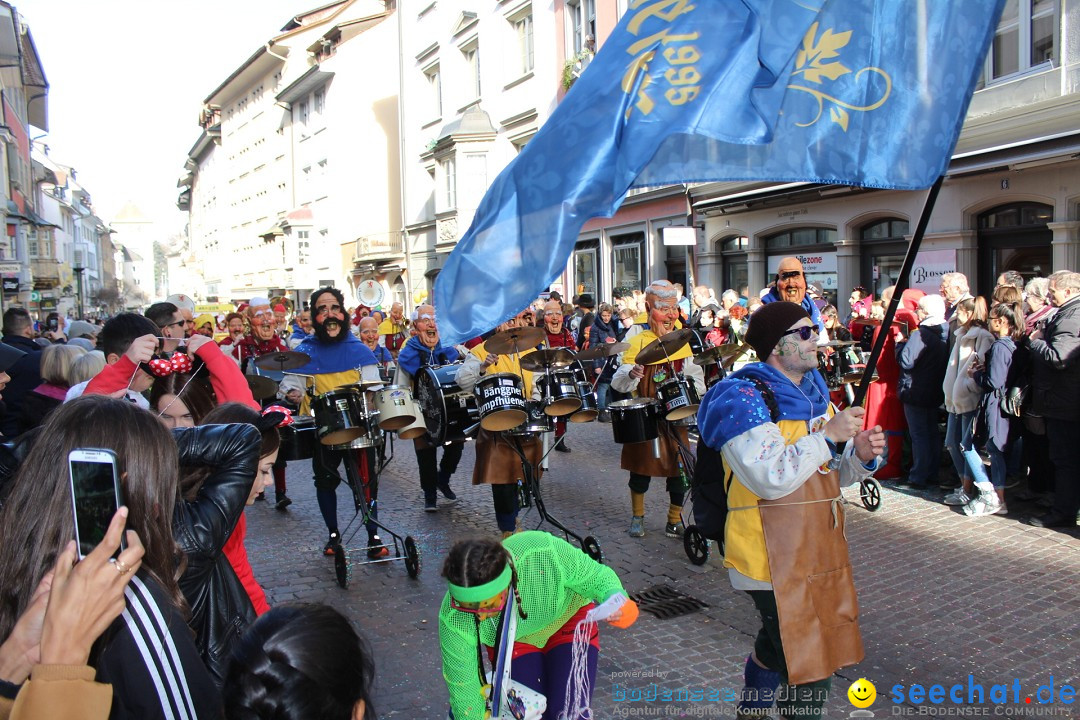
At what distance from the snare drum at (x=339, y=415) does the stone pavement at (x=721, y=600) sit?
3.75 feet

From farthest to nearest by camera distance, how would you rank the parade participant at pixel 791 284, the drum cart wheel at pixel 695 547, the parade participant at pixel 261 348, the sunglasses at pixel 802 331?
the parade participant at pixel 261 348 < the drum cart wheel at pixel 695 547 < the parade participant at pixel 791 284 < the sunglasses at pixel 802 331

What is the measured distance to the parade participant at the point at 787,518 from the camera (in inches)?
126

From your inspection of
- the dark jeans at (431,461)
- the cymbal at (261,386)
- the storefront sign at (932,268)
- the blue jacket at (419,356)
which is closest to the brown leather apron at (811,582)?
the cymbal at (261,386)

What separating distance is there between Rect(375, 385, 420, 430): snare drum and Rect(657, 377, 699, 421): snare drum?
1.94 metres

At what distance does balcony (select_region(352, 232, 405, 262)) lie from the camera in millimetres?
36812

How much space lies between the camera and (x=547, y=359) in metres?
6.72

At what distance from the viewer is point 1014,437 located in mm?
7695

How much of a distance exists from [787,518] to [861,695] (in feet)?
4.94

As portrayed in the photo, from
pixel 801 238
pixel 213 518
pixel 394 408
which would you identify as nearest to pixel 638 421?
pixel 394 408

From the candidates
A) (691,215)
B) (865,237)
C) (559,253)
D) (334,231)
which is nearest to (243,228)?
(334,231)

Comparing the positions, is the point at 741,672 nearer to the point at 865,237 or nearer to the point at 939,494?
the point at 939,494

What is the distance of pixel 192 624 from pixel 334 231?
135ft

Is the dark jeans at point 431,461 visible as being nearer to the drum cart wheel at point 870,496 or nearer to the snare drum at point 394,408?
the snare drum at point 394,408

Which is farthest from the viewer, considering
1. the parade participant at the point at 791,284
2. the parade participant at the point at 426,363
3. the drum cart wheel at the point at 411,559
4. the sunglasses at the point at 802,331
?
the parade participant at the point at 426,363
